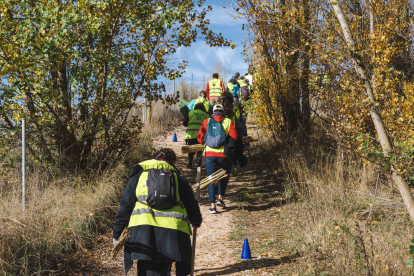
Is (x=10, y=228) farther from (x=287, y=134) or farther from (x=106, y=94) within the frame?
(x=287, y=134)

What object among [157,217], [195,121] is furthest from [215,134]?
[157,217]

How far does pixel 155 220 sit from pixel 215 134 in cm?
376

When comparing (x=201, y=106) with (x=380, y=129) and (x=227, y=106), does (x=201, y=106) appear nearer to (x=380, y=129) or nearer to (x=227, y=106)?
(x=227, y=106)

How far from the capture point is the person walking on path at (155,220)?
367cm

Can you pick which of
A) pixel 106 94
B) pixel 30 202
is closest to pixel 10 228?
pixel 30 202

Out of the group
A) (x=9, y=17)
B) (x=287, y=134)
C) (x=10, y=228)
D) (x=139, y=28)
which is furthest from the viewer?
(x=287, y=134)

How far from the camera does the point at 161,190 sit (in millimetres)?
3658

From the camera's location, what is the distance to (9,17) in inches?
276

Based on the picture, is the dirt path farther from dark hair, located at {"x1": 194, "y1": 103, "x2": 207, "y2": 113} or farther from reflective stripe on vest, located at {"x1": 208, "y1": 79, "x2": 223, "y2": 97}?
reflective stripe on vest, located at {"x1": 208, "y1": 79, "x2": 223, "y2": 97}

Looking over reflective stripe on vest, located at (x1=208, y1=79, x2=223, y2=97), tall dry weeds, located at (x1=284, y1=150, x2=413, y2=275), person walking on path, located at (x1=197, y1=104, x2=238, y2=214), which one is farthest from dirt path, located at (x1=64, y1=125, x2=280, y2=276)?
reflective stripe on vest, located at (x1=208, y1=79, x2=223, y2=97)

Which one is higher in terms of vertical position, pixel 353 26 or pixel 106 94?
pixel 353 26

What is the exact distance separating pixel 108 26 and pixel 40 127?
2.32 meters

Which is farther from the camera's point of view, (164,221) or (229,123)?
(229,123)

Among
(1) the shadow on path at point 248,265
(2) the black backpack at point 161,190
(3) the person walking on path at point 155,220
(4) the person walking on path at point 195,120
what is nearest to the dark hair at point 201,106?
(4) the person walking on path at point 195,120
